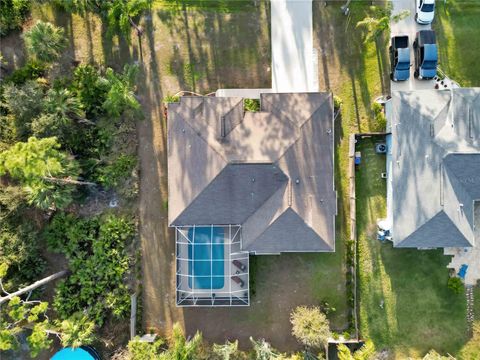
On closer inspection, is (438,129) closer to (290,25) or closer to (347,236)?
(347,236)

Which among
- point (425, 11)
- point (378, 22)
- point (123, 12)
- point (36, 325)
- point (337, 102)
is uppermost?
point (123, 12)

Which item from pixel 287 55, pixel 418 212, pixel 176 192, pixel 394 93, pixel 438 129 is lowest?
pixel 418 212

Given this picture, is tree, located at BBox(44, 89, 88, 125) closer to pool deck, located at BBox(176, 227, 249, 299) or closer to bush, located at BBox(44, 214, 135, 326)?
bush, located at BBox(44, 214, 135, 326)

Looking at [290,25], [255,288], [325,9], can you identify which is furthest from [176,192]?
[325,9]

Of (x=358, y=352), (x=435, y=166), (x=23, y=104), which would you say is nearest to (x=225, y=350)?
(x=358, y=352)

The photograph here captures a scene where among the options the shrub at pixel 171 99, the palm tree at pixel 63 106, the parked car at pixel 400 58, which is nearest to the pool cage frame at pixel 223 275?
the shrub at pixel 171 99

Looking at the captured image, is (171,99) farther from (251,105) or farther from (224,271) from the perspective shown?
(224,271)

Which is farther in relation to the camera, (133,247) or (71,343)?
(133,247)
